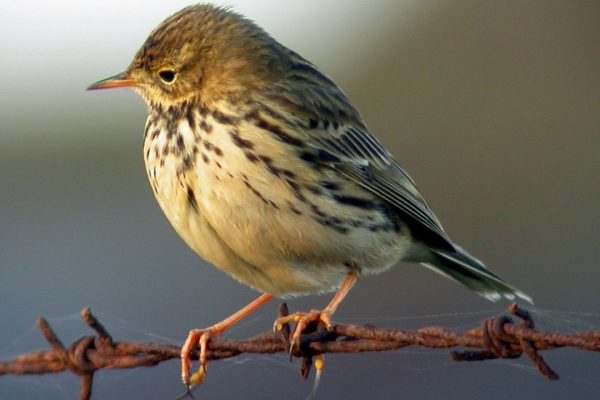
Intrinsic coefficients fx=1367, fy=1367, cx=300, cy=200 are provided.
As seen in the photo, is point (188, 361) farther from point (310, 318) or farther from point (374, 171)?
point (374, 171)

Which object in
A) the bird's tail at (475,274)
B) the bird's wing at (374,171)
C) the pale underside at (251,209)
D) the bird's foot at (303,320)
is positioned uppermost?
the bird's wing at (374,171)

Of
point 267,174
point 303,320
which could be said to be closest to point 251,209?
point 267,174

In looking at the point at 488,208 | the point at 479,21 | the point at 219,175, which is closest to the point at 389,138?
the point at 488,208

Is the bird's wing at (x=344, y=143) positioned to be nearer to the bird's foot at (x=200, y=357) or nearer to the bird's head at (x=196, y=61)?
the bird's head at (x=196, y=61)

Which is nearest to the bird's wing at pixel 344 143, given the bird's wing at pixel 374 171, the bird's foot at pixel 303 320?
the bird's wing at pixel 374 171

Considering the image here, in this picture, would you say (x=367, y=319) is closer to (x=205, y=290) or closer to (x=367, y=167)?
(x=205, y=290)

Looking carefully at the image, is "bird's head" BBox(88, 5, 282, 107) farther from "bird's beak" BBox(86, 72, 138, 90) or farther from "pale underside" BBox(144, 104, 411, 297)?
"pale underside" BBox(144, 104, 411, 297)
